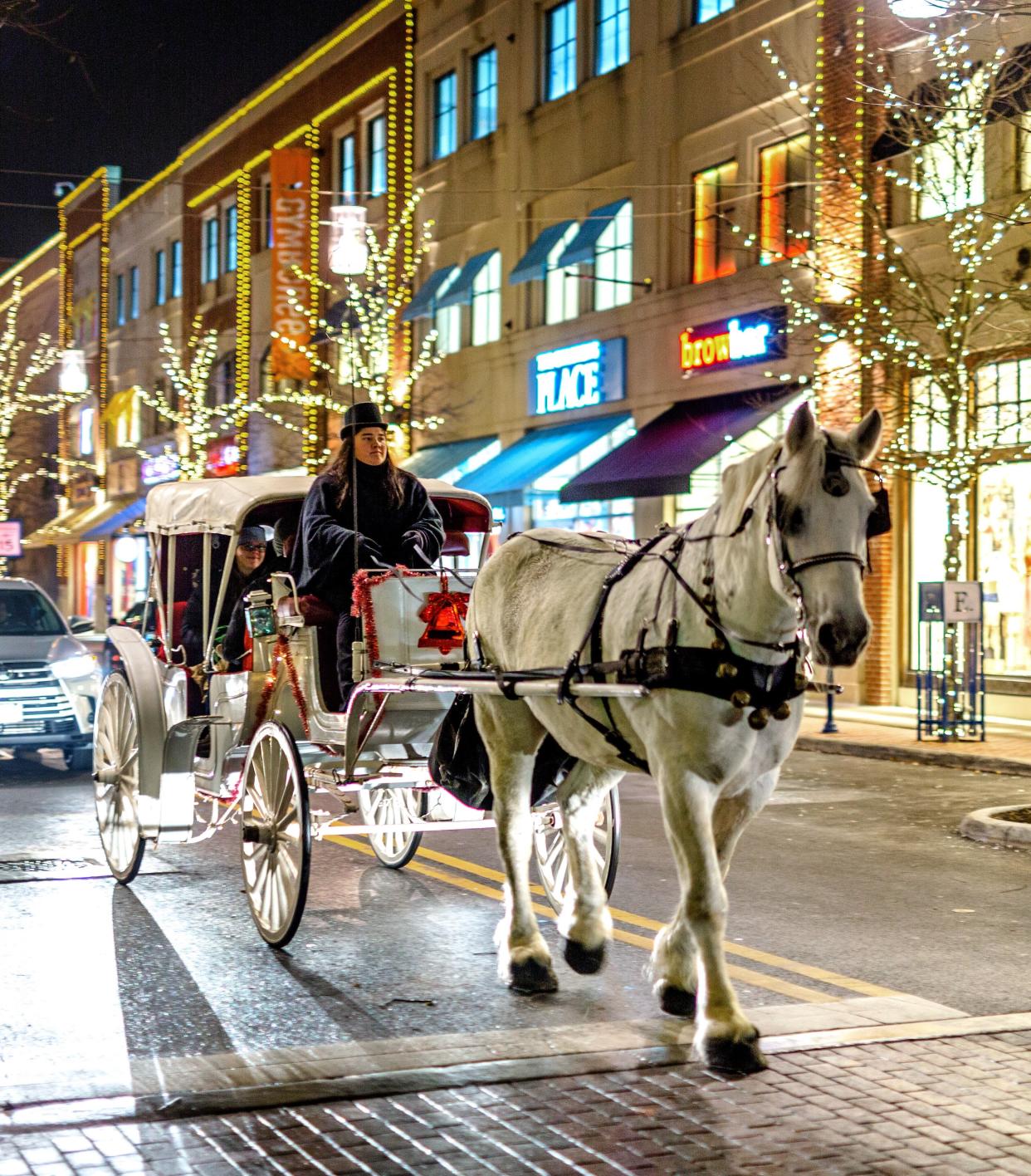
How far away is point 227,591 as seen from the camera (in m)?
9.74

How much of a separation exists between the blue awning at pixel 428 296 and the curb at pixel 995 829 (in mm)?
20093

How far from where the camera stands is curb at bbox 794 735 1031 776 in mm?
15664

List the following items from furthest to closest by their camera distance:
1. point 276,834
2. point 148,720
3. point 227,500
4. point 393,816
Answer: point 393,816 < point 227,500 < point 148,720 < point 276,834

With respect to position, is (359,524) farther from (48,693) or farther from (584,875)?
(48,693)

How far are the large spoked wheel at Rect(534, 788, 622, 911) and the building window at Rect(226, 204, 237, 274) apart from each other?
35528 millimetres

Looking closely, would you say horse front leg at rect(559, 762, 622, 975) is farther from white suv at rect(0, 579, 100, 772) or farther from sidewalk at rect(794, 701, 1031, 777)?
sidewalk at rect(794, 701, 1031, 777)

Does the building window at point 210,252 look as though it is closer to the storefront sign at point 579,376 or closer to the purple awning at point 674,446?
the storefront sign at point 579,376

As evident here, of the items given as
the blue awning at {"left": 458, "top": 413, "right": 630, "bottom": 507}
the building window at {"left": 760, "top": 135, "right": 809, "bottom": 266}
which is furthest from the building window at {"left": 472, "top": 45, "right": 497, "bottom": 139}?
the building window at {"left": 760, "top": 135, "right": 809, "bottom": 266}

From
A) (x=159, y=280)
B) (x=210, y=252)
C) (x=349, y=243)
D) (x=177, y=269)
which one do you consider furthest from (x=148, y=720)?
(x=159, y=280)

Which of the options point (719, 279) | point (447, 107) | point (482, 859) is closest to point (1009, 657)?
point (719, 279)

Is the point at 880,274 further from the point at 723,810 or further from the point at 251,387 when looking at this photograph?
the point at 251,387

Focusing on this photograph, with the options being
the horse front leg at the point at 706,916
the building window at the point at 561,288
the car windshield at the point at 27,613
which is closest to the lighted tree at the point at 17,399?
the building window at the point at 561,288

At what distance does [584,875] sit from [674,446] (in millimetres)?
17257

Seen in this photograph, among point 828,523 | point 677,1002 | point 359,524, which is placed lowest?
point 677,1002
